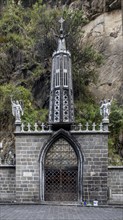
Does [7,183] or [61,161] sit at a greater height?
[61,161]

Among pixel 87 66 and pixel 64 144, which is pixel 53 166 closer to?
pixel 64 144

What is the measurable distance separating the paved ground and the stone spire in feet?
12.9

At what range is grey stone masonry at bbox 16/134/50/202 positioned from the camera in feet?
Answer: 41.5

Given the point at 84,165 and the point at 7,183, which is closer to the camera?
the point at 84,165

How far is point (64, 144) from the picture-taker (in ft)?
43.1

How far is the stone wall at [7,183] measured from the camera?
13.1m

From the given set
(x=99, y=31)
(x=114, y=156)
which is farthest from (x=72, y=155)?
(x=99, y=31)

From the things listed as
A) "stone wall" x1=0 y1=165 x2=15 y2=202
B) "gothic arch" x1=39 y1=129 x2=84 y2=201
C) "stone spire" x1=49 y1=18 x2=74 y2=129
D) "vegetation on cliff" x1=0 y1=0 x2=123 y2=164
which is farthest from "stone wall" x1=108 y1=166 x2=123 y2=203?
"vegetation on cliff" x1=0 y1=0 x2=123 y2=164

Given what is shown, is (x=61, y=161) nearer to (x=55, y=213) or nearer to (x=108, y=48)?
(x=55, y=213)

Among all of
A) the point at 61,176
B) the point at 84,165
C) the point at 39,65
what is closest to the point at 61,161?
the point at 61,176

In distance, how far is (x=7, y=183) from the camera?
13180mm

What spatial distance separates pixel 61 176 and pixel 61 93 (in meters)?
4.17

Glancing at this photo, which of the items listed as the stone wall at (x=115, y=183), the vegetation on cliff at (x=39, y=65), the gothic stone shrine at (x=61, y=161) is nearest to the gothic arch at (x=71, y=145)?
the gothic stone shrine at (x=61, y=161)

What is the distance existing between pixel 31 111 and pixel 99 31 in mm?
11972
